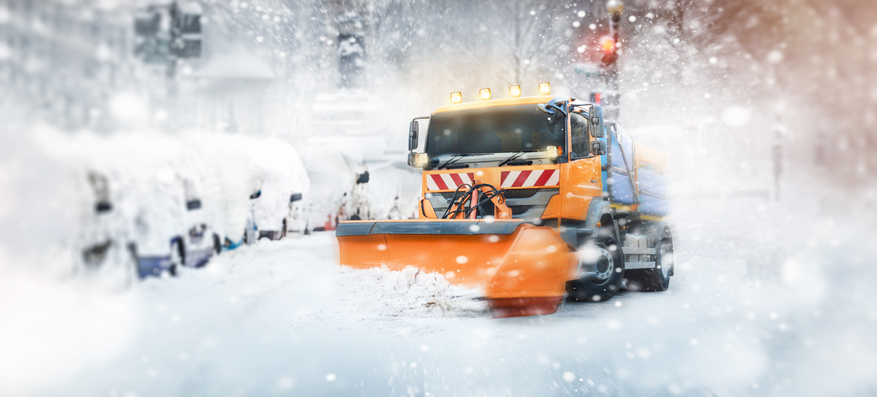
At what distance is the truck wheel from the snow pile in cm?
204

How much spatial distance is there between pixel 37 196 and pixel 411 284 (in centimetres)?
310

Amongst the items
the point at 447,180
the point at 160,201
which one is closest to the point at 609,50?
the point at 447,180

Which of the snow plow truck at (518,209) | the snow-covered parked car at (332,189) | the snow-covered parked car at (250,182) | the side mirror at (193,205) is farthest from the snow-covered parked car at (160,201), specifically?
the snow-covered parked car at (332,189)

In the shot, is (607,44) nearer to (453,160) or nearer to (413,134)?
(413,134)

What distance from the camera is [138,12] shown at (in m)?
3.70

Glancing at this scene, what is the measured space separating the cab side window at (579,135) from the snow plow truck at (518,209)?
0.01m

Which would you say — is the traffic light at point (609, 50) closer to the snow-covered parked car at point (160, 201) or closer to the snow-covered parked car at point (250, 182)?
the snow-covered parked car at point (250, 182)

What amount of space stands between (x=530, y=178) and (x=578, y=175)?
0.57 metres

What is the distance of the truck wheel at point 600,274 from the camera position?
22.6 feet

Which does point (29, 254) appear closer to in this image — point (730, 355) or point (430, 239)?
point (430, 239)

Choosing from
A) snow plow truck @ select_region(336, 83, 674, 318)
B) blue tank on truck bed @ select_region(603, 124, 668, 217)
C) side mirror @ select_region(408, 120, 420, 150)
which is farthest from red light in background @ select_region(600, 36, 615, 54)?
side mirror @ select_region(408, 120, 420, 150)

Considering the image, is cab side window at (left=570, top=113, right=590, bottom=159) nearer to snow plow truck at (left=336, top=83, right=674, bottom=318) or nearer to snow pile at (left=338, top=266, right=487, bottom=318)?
snow plow truck at (left=336, top=83, right=674, bottom=318)

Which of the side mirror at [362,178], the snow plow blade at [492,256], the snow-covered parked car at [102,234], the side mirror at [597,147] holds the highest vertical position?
the side mirror at [597,147]

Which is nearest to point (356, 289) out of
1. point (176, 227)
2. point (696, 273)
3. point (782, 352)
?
point (176, 227)
